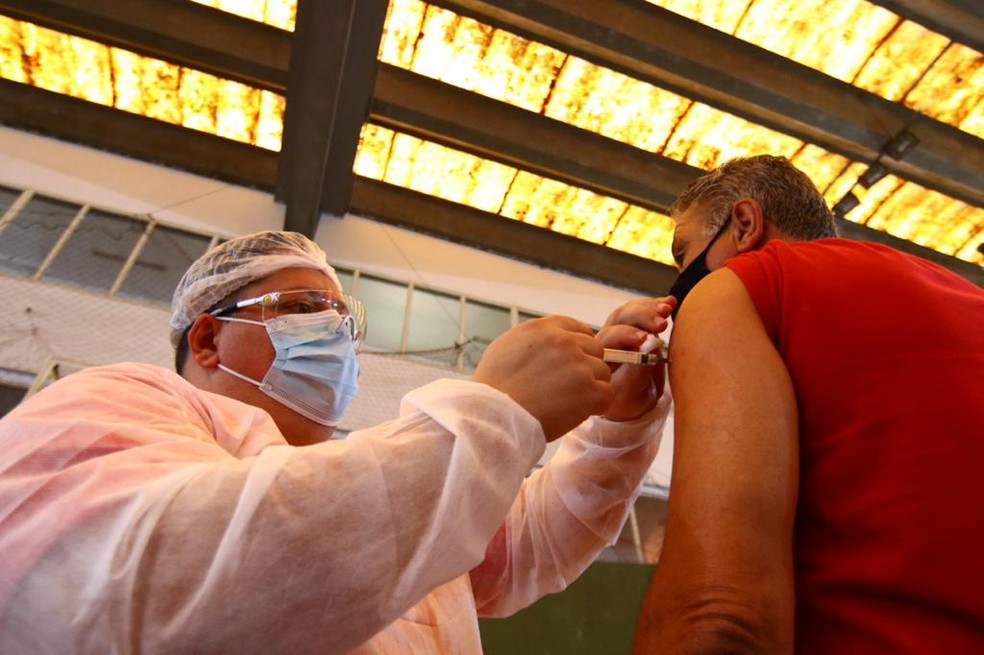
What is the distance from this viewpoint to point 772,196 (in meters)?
1.39

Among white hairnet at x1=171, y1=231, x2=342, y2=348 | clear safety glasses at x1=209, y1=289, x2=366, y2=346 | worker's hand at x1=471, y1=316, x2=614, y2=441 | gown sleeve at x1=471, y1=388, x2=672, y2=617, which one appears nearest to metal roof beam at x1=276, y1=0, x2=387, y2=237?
white hairnet at x1=171, y1=231, x2=342, y2=348

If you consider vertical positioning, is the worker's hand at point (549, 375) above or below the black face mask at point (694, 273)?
above

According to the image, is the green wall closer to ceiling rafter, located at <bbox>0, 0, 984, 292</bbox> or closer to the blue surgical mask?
the blue surgical mask

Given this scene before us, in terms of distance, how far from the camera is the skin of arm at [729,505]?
625 millimetres

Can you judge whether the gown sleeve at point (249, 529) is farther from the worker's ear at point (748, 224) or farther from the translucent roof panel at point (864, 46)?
the translucent roof panel at point (864, 46)

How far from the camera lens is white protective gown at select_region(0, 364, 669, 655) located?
59 cm

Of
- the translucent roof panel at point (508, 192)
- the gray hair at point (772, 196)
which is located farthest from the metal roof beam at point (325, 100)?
the gray hair at point (772, 196)

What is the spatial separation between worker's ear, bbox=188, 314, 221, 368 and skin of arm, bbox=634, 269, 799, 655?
1.18 metres

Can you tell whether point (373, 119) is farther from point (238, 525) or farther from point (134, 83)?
point (238, 525)

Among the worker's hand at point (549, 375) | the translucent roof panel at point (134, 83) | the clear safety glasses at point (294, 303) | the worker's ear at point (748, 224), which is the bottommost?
the translucent roof panel at point (134, 83)

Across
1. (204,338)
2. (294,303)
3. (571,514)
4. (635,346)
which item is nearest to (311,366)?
(294,303)

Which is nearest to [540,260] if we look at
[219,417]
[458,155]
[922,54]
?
[458,155]

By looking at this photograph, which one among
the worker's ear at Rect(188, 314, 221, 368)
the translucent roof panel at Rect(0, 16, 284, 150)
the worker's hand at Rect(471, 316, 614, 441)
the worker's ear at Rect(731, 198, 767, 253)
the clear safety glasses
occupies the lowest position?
the translucent roof panel at Rect(0, 16, 284, 150)

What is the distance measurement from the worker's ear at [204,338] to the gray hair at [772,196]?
119 centimetres
